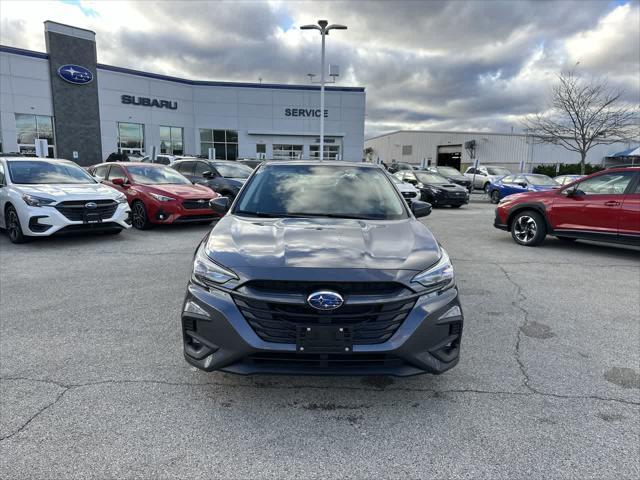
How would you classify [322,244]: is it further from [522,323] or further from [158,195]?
[158,195]

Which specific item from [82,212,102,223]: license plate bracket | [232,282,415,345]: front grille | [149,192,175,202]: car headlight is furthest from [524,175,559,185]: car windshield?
[232,282,415,345]: front grille

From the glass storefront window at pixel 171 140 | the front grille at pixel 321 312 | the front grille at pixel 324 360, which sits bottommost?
the front grille at pixel 324 360

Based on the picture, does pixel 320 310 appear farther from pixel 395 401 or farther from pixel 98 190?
pixel 98 190

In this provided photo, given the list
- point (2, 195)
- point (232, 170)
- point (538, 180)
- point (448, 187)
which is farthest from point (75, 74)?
point (538, 180)

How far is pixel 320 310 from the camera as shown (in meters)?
2.51

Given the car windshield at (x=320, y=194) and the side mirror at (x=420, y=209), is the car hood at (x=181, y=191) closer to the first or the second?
the car windshield at (x=320, y=194)

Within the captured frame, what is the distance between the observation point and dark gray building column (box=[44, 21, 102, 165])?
3028cm

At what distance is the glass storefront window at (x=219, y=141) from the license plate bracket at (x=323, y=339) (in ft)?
125

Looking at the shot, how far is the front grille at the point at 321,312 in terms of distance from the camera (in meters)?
2.53

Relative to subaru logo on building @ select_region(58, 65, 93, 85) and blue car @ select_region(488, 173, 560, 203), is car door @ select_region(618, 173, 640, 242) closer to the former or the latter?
blue car @ select_region(488, 173, 560, 203)

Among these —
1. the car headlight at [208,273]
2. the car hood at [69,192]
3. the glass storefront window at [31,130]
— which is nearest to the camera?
the car headlight at [208,273]

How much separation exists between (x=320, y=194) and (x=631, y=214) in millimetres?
6177

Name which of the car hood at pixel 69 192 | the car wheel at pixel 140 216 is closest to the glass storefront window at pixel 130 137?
the car wheel at pixel 140 216

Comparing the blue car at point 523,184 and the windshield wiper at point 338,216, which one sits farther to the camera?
the blue car at point 523,184
